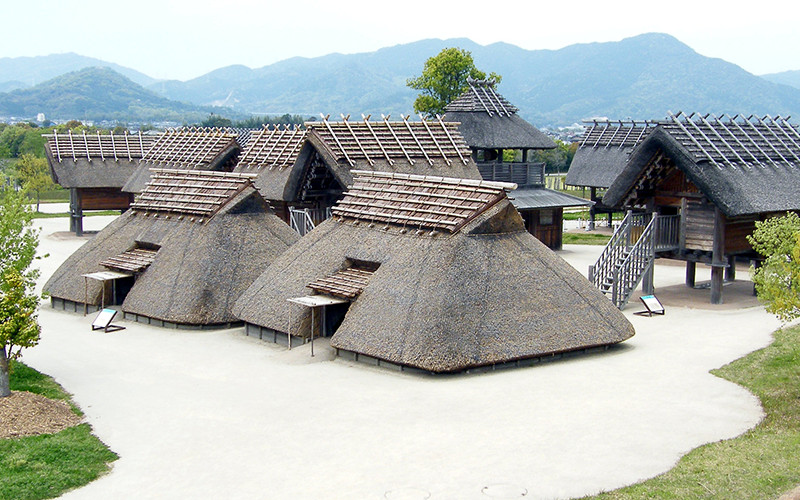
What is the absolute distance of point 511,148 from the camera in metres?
45.2

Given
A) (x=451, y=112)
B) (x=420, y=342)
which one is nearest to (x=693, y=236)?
(x=420, y=342)

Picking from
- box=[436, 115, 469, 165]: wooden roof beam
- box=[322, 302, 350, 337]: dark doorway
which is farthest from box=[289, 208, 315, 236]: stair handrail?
box=[322, 302, 350, 337]: dark doorway

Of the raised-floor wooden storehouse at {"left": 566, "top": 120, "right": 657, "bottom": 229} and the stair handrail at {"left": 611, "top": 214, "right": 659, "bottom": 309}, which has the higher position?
the raised-floor wooden storehouse at {"left": 566, "top": 120, "right": 657, "bottom": 229}

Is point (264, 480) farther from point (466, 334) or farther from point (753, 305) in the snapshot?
point (753, 305)

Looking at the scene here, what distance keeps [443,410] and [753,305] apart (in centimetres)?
1545

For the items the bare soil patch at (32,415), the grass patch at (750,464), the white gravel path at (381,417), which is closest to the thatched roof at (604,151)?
the white gravel path at (381,417)

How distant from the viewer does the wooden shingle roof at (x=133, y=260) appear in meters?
28.5

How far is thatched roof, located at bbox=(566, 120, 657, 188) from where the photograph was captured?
54281 mm

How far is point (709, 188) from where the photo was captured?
28.2 metres

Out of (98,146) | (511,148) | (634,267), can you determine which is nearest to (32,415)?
(634,267)

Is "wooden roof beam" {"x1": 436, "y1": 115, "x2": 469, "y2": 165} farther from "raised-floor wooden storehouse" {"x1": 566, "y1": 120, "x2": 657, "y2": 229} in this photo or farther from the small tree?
the small tree

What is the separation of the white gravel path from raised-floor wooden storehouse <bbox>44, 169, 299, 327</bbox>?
1624 millimetres

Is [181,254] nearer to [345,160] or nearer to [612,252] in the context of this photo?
[345,160]

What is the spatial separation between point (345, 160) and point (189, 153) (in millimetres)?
17111
